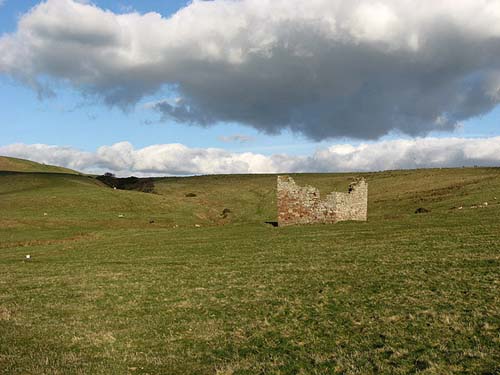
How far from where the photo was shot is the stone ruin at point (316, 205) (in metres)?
48.2

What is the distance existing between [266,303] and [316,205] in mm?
33094

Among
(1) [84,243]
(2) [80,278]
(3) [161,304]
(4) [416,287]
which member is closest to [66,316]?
(3) [161,304]

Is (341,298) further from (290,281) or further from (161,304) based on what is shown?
(161,304)

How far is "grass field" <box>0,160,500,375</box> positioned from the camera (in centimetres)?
1138

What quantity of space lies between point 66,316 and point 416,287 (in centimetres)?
1278

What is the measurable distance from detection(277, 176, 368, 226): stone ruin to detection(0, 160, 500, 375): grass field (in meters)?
9.42

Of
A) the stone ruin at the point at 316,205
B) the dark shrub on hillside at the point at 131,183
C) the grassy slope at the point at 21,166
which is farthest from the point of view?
the grassy slope at the point at 21,166

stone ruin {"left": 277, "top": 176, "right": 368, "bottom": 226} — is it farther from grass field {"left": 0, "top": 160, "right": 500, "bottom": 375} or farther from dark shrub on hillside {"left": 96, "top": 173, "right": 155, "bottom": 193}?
dark shrub on hillside {"left": 96, "top": 173, "right": 155, "bottom": 193}

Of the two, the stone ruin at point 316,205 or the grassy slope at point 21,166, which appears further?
the grassy slope at point 21,166

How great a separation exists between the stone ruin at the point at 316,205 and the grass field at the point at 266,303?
9.42m

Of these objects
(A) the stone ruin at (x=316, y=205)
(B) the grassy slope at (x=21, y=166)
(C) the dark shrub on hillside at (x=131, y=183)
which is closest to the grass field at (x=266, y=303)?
(A) the stone ruin at (x=316, y=205)

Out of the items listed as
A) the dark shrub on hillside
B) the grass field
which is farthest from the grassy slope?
the grass field

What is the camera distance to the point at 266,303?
1664 centimetres

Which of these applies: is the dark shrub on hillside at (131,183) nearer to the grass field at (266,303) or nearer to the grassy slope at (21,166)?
the grassy slope at (21,166)
